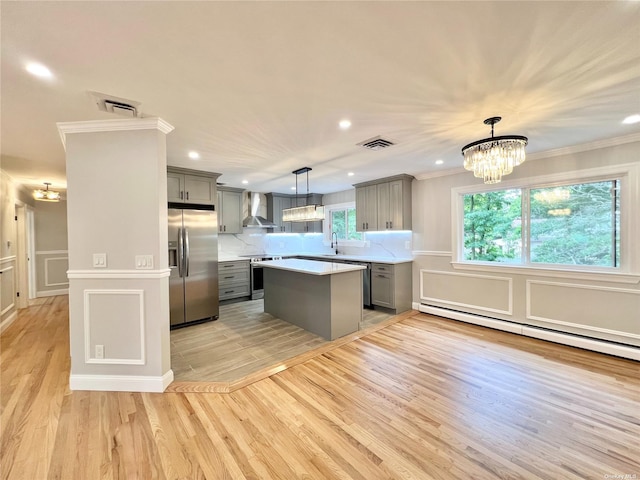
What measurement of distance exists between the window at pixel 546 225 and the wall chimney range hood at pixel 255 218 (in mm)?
4034

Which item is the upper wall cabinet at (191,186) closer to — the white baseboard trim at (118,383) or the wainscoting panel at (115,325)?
the wainscoting panel at (115,325)

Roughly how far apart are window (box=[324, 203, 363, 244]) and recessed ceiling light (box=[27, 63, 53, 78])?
5114 millimetres

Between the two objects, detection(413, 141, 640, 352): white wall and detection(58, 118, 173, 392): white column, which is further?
detection(413, 141, 640, 352): white wall

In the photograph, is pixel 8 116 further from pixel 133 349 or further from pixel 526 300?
pixel 526 300

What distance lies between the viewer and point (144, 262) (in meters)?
2.49

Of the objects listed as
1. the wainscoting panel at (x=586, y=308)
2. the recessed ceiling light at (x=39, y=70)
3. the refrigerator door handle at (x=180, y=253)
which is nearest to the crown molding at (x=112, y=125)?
the recessed ceiling light at (x=39, y=70)

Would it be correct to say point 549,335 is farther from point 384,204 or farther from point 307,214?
point 307,214

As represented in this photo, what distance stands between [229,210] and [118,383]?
12.4 feet

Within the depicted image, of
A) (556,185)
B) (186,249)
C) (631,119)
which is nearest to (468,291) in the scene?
(556,185)

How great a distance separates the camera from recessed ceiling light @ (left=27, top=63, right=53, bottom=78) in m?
1.59

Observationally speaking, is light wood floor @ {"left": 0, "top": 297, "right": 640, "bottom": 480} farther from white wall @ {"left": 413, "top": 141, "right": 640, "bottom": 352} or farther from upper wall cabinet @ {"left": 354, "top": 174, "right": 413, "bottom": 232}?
upper wall cabinet @ {"left": 354, "top": 174, "right": 413, "bottom": 232}

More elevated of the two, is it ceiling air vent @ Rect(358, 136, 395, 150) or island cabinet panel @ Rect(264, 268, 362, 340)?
ceiling air vent @ Rect(358, 136, 395, 150)

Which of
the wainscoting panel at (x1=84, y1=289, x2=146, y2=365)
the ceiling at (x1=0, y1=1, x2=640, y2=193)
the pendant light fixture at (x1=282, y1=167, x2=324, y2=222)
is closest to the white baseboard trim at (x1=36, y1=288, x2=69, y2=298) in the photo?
the ceiling at (x1=0, y1=1, x2=640, y2=193)

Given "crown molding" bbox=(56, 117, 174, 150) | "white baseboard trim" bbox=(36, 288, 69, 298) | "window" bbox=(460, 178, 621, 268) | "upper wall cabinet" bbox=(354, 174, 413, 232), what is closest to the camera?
"crown molding" bbox=(56, 117, 174, 150)
